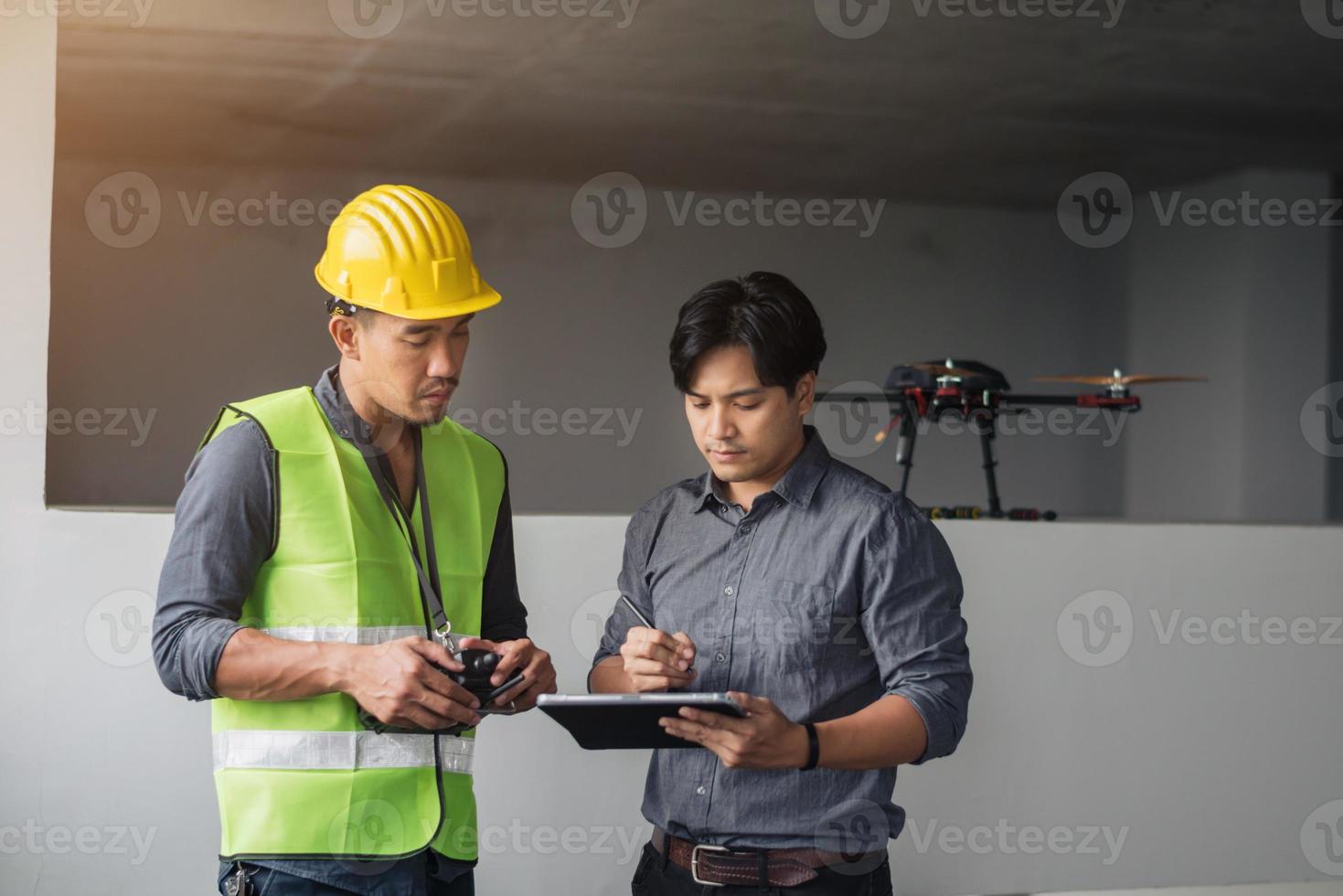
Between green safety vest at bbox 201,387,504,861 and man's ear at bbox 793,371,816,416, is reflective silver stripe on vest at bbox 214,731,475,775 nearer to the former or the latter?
green safety vest at bbox 201,387,504,861

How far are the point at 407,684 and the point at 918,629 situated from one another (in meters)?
0.63

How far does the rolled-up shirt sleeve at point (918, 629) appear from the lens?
5.26 ft

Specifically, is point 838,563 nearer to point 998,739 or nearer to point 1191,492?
point 998,739

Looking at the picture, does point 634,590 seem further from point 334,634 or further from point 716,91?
point 716,91

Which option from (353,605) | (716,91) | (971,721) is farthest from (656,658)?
(716,91)

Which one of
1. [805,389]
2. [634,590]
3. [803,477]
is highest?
[805,389]

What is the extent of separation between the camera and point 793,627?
1.65 metres

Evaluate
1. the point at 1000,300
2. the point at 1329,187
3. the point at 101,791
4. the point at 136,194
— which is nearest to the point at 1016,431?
the point at 1000,300

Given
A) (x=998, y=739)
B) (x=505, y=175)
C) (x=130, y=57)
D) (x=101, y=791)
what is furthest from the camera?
(x=505, y=175)

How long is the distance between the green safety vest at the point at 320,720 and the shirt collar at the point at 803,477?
1.58 ft

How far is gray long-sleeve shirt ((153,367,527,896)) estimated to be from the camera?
1.48m

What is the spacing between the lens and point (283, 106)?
23.7 ft

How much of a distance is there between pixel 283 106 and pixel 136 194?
2.43 m

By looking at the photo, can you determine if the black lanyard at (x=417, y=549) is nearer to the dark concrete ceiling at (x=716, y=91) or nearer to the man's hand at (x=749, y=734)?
the man's hand at (x=749, y=734)
